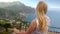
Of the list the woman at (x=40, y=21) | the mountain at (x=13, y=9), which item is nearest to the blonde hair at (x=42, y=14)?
the woman at (x=40, y=21)

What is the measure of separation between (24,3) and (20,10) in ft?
0.32

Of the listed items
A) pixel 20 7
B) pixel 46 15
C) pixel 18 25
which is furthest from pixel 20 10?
pixel 46 15

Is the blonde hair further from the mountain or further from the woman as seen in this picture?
the mountain

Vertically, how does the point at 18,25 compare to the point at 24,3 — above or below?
below

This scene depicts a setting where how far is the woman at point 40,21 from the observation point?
1966 mm

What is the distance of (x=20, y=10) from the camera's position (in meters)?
2.09

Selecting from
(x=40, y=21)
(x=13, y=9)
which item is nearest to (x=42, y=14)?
(x=40, y=21)

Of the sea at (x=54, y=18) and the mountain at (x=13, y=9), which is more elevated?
the mountain at (x=13, y=9)

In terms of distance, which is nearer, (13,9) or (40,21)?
(40,21)

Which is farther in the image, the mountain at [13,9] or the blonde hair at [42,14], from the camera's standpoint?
the mountain at [13,9]

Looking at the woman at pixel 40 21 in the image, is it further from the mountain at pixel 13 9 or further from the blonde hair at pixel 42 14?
the mountain at pixel 13 9

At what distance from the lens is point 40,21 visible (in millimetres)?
1964

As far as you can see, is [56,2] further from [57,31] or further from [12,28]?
[12,28]

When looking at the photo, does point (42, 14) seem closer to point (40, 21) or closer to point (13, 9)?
point (40, 21)
